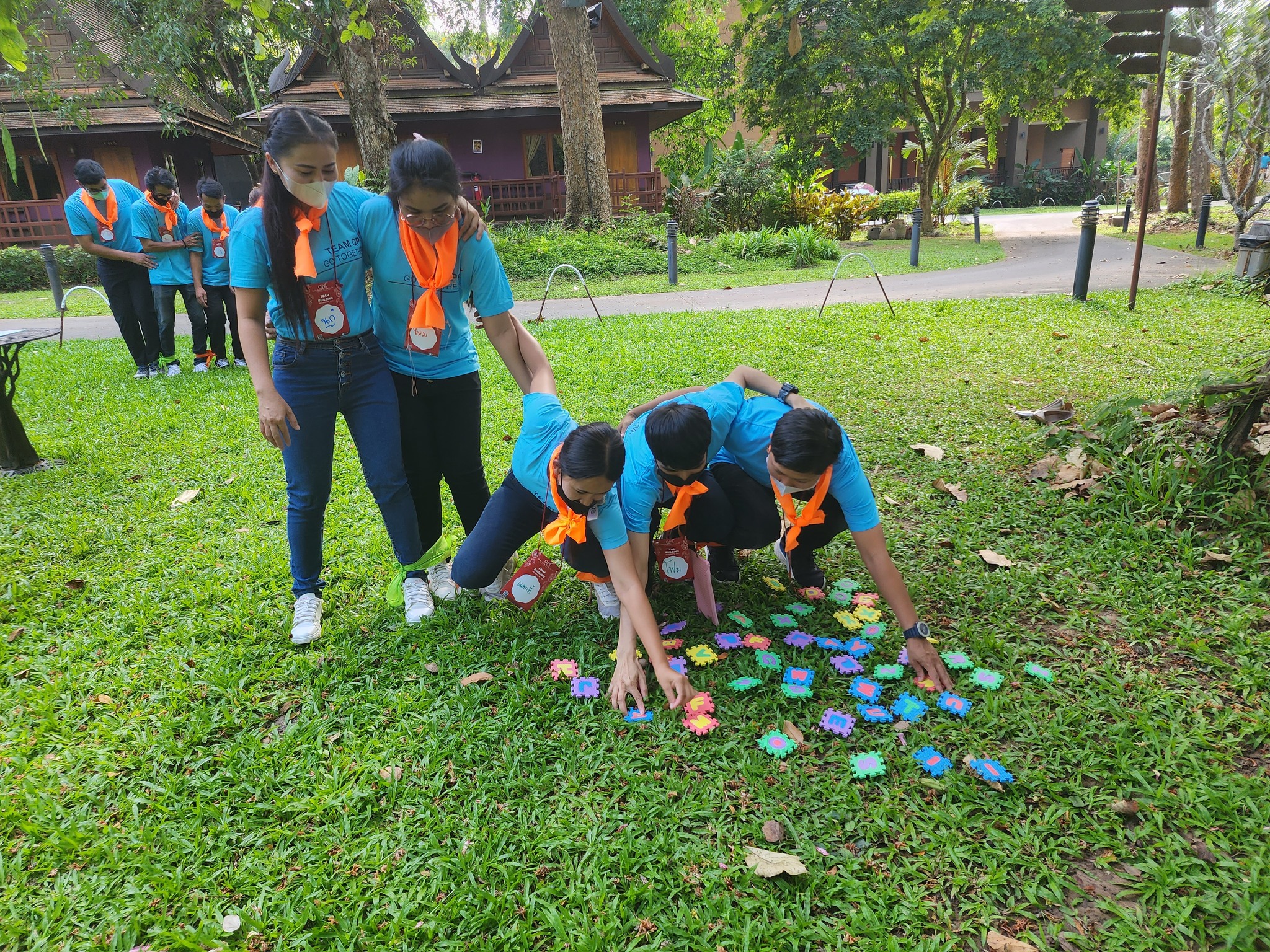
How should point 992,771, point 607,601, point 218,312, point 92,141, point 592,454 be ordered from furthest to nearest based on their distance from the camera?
point 92,141 → point 218,312 → point 607,601 → point 592,454 → point 992,771

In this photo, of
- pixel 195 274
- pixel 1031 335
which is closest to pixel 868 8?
pixel 1031 335

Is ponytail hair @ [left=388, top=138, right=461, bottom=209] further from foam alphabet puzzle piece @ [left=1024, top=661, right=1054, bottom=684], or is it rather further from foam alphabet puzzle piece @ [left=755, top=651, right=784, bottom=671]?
foam alphabet puzzle piece @ [left=1024, top=661, right=1054, bottom=684]

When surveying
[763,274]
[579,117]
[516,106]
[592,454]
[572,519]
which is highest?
[516,106]

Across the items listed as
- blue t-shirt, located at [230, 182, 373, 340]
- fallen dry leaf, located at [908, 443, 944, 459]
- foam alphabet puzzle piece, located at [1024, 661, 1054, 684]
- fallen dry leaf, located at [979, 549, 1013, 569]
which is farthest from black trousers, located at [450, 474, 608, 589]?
fallen dry leaf, located at [908, 443, 944, 459]

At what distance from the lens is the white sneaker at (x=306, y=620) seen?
2982mm

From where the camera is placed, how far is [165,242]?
22.1 feet

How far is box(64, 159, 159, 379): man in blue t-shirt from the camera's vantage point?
6.35 meters

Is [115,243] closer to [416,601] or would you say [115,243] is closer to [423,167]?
[416,601]

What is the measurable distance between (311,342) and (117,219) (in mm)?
5190

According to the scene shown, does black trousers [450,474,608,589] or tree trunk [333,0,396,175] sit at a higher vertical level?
tree trunk [333,0,396,175]

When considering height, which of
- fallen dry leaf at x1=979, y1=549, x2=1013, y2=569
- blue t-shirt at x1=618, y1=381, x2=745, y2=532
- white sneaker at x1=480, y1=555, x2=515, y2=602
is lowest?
fallen dry leaf at x1=979, y1=549, x2=1013, y2=569

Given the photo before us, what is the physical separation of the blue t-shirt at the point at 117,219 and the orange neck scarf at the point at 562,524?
593 cm

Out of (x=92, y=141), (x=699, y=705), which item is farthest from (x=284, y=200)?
(x=92, y=141)

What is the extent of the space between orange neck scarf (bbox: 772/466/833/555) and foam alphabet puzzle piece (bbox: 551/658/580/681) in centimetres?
91
